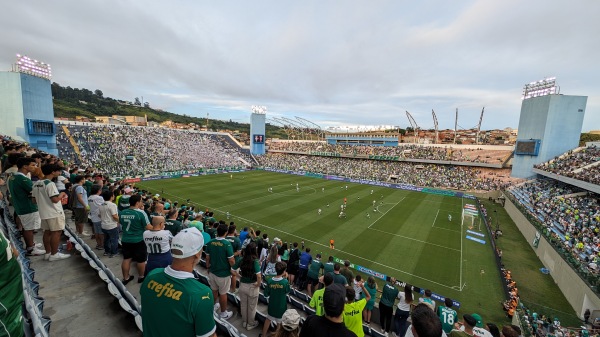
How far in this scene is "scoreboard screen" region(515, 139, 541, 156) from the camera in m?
38.7

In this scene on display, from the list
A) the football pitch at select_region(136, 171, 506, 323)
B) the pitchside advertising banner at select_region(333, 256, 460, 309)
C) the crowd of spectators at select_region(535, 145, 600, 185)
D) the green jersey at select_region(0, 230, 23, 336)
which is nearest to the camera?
the green jersey at select_region(0, 230, 23, 336)

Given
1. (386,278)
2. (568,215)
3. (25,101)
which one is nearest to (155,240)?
(386,278)

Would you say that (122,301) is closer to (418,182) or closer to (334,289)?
(334,289)

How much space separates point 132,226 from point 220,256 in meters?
2.12

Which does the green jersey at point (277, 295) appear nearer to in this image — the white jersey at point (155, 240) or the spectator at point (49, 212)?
the white jersey at point (155, 240)

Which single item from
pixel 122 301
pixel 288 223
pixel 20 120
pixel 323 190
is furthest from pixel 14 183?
pixel 20 120

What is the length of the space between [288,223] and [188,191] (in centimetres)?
1842

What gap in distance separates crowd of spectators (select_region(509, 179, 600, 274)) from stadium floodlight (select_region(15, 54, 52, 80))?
60459mm

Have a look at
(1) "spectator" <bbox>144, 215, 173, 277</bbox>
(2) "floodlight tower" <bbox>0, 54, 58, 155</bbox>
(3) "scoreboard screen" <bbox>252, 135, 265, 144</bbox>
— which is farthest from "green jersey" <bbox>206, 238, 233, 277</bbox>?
(3) "scoreboard screen" <bbox>252, 135, 265, 144</bbox>

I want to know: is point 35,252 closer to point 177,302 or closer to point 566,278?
point 177,302

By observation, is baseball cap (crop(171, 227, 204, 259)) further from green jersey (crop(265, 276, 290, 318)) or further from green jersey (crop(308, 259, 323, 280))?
green jersey (crop(308, 259, 323, 280))

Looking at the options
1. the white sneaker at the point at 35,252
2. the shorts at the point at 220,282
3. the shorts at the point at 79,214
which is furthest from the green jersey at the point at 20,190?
the shorts at the point at 220,282

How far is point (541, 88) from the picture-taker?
38.3m

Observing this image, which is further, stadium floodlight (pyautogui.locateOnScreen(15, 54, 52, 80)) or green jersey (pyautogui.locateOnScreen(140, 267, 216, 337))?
stadium floodlight (pyautogui.locateOnScreen(15, 54, 52, 80))
